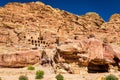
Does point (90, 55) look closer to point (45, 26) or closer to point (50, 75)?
point (50, 75)

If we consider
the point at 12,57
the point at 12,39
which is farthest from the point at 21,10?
the point at 12,57

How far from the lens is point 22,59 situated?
121 ft

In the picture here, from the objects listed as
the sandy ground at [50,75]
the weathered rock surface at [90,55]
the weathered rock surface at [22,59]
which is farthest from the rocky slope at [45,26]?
the sandy ground at [50,75]

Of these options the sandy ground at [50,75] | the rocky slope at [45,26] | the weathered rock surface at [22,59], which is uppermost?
the rocky slope at [45,26]

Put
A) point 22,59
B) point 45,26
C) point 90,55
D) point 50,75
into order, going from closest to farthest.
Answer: point 50,75
point 90,55
point 22,59
point 45,26

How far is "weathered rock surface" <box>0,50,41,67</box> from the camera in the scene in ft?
121

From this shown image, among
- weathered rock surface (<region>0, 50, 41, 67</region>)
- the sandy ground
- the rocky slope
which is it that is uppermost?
the rocky slope

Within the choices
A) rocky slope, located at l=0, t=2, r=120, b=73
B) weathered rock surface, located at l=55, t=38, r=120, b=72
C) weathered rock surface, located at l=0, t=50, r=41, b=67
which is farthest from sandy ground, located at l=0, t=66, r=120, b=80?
rocky slope, located at l=0, t=2, r=120, b=73

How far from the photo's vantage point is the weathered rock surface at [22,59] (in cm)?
3684

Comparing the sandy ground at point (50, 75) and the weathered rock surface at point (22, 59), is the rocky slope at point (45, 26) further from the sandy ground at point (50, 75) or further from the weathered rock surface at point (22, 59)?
the sandy ground at point (50, 75)

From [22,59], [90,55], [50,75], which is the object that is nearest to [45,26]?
[22,59]

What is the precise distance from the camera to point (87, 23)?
10419cm

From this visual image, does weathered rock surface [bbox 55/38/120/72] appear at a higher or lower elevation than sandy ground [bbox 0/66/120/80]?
higher

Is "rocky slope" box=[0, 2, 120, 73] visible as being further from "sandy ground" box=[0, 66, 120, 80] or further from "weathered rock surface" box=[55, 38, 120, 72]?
"sandy ground" box=[0, 66, 120, 80]
